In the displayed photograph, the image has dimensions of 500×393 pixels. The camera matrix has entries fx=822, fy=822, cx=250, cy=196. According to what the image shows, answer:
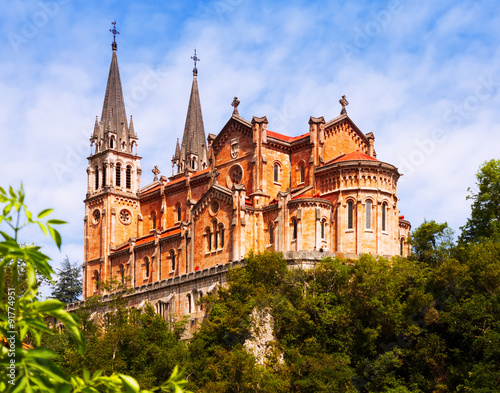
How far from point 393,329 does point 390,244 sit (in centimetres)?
1208

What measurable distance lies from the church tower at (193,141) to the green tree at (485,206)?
4935 centimetres

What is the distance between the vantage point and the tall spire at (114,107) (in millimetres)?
92812

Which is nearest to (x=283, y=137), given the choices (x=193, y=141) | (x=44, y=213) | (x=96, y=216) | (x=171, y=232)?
(x=171, y=232)

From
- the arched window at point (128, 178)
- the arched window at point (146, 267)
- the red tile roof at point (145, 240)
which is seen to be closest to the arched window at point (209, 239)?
the arched window at point (146, 267)

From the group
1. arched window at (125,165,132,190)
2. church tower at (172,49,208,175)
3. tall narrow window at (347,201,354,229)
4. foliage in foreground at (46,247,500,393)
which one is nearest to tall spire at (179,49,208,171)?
church tower at (172,49,208,175)

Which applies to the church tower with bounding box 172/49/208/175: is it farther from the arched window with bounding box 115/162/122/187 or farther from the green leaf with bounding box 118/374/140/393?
the green leaf with bounding box 118/374/140/393

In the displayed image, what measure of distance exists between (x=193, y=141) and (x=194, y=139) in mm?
447

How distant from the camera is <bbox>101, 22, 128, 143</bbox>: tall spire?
305 feet

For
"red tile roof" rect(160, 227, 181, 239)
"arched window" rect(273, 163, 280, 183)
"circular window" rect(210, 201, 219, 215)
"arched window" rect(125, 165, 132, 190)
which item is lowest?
"red tile roof" rect(160, 227, 181, 239)

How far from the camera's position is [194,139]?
11381cm

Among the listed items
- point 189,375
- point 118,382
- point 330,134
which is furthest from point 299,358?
point 118,382

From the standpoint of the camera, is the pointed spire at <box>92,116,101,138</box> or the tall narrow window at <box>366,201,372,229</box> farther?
the pointed spire at <box>92,116,101,138</box>

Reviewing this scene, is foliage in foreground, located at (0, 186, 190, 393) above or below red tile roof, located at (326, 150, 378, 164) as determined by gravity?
below

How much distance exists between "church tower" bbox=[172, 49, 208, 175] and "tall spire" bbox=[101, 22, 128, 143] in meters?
17.8
